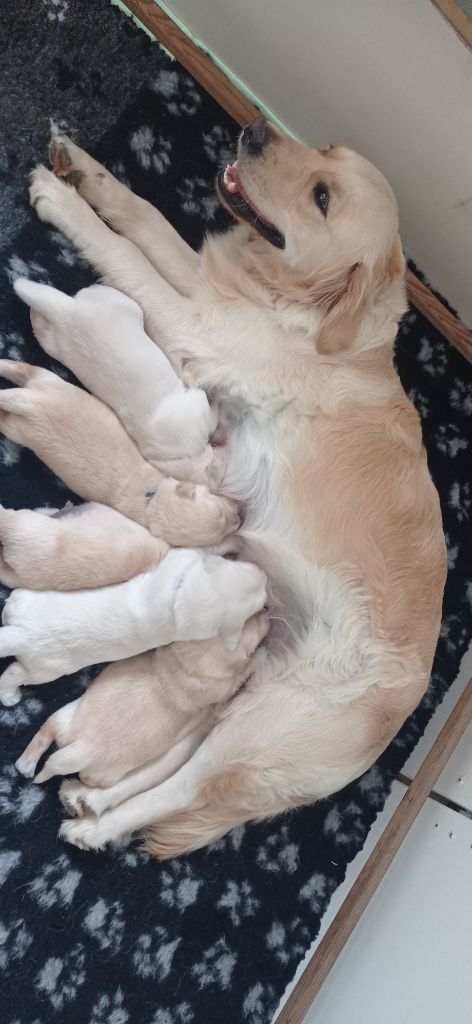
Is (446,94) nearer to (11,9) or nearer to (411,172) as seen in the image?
(411,172)

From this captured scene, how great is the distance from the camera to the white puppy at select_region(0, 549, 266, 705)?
162 centimetres

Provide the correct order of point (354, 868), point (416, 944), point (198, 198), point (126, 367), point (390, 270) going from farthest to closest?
point (354, 868) < point (198, 198) < point (416, 944) < point (390, 270) < point (126, 367)

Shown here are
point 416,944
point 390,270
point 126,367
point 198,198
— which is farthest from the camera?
point 198,198

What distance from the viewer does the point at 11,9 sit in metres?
1.88

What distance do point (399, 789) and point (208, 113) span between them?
2013 millimetres

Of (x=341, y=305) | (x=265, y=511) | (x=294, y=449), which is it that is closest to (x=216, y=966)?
(x=265, y=511)

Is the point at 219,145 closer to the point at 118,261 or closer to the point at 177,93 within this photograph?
the point at 177,93

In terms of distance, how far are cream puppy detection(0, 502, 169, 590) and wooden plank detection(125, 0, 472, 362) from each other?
48.1 inches

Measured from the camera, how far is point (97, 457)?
5.57ft

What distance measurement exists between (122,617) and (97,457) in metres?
0.35

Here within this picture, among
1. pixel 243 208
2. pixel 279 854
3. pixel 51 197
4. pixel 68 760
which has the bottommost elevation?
pixel 279 854

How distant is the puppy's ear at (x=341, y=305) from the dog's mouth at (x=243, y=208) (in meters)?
0.16

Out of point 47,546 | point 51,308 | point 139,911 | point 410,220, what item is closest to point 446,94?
point 410,220

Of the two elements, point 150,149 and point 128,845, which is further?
point 150,149
